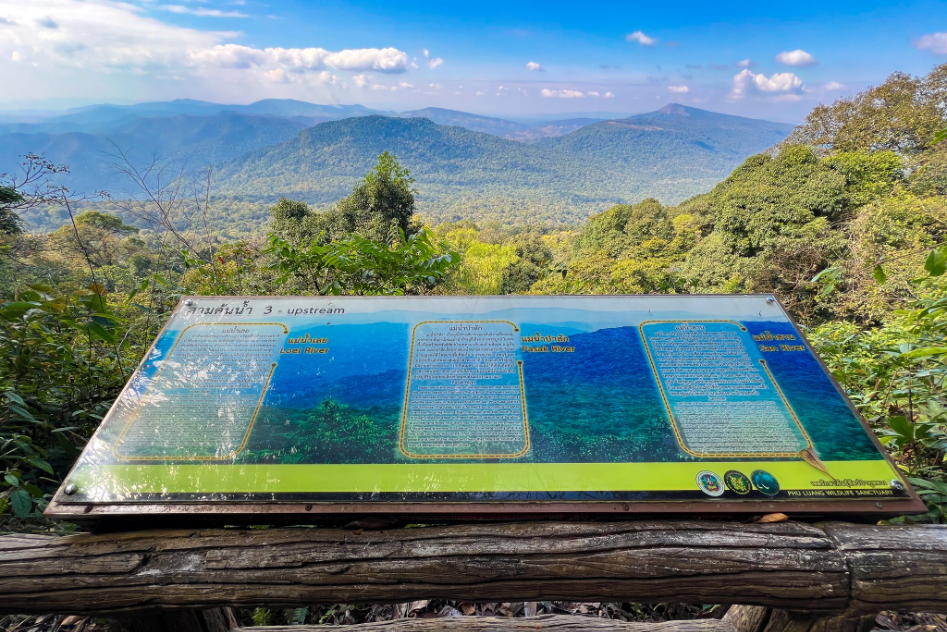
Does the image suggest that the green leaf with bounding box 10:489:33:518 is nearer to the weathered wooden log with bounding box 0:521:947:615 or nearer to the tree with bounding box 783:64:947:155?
the weathered wooden log with bounding box 0:521:947:615

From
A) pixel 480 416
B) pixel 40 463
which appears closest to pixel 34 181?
pixel 40 463

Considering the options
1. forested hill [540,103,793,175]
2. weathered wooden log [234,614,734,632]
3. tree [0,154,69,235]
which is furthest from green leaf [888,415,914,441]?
forested hill [540,103,793,175]

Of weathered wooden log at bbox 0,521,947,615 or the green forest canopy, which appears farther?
the green forest canopy

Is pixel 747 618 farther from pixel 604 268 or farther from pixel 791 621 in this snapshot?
pixel 604 268

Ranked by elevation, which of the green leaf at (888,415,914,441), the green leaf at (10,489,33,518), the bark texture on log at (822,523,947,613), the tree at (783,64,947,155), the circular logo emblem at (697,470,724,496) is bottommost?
the green leaf at (10,489,33,518)

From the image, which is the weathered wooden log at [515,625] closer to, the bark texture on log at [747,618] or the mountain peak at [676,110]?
the bark texture on log at [747,618]
